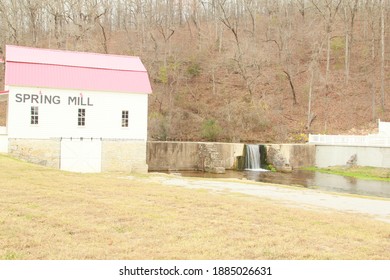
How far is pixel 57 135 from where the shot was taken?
26562mm

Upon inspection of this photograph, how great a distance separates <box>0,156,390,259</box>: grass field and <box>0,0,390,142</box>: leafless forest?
97.3 ft

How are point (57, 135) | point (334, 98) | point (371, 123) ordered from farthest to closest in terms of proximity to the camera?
point (334, 98) → point (371, 123) → point (57, 135)

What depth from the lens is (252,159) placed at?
1416 inches

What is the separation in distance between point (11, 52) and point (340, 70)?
128 ft

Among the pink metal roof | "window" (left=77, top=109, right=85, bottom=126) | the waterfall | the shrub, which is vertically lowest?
the waterfall

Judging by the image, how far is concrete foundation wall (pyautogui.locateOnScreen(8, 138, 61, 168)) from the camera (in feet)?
82.6

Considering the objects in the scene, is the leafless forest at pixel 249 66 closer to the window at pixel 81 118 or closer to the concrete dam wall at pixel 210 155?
the concrete dam wall at pixel 210 155

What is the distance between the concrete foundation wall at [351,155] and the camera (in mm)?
31516

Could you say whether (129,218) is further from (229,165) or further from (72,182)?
(229,165)

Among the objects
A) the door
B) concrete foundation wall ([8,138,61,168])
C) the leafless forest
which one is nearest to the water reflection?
the door

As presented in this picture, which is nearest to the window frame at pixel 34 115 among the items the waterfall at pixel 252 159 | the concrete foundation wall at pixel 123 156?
the concrete foundation wall at pixel 123 156

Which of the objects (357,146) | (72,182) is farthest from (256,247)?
(357,146)

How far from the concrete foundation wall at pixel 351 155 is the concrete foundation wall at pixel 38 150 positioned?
2094 centimetres

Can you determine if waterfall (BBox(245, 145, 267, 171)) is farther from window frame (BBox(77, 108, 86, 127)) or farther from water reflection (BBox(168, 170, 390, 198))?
window frame (BBox(77, 108, 86, 127))
